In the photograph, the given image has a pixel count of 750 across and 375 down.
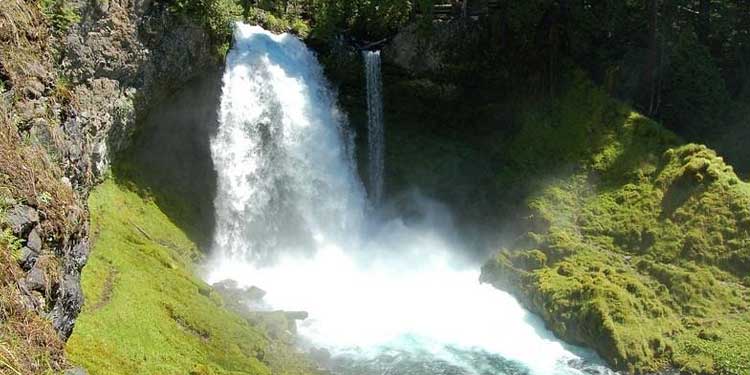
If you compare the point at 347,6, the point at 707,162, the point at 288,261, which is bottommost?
the point at 288,261

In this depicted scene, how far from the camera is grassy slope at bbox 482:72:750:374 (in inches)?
888

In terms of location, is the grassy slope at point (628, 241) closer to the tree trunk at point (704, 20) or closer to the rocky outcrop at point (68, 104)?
the tree trunk at point (704, 20)

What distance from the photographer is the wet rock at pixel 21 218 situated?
31.3 ft

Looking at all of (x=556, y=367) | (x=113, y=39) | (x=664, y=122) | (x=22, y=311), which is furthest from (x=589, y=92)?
(x=22, y=311)

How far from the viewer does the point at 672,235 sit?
2658cm

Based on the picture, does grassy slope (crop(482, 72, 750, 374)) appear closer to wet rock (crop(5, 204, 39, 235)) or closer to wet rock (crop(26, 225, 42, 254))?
wet rock (crop(26, 225, 42, 254))

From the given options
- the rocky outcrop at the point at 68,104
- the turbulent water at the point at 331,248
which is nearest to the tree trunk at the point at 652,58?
the turbulent water at the point at 331,248

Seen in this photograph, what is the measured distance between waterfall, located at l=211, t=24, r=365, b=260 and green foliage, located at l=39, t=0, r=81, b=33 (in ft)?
29.5

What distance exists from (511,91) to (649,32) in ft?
26.9

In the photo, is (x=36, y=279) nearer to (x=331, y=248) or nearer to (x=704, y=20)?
(x=331, y=248)

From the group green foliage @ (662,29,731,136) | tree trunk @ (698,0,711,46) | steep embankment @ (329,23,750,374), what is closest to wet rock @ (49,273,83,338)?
steep embankment @ (329,23,750,374)

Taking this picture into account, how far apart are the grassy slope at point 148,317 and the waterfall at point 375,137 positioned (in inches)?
480

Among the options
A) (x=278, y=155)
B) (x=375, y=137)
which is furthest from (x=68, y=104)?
(x=375, y=137)

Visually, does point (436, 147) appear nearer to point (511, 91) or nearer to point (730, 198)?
point (511, 91)
